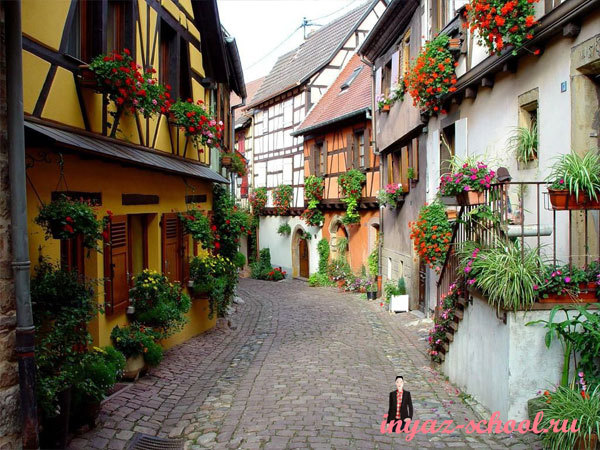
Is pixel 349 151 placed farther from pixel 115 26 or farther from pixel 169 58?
pixel 115 26

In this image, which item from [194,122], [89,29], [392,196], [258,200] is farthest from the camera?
[258,200]

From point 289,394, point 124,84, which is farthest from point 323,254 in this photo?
point 124,84

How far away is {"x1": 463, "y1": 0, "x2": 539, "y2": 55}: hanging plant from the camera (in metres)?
6.67

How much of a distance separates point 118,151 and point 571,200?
4.93m

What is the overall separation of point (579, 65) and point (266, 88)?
24.2m

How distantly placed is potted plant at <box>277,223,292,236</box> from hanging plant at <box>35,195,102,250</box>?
1985 cm

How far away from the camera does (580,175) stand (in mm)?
5242

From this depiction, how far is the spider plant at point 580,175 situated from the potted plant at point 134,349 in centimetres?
529

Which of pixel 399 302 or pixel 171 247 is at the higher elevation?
pixel 171 247

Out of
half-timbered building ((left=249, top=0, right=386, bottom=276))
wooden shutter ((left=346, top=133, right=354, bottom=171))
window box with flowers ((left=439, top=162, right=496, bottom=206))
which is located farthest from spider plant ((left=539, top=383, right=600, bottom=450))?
half-timbered building ((left=249, top=0, right=386, bottom=276))

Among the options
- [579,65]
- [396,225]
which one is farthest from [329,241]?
[579,65]

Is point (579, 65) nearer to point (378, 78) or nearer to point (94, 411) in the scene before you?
point (94, 411)

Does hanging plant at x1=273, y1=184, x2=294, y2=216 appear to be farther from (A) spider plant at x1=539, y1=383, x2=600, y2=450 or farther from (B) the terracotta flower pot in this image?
(A) spider plant at x1=539, y1=383, x2=600, y2=450

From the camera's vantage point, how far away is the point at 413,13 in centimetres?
1306
